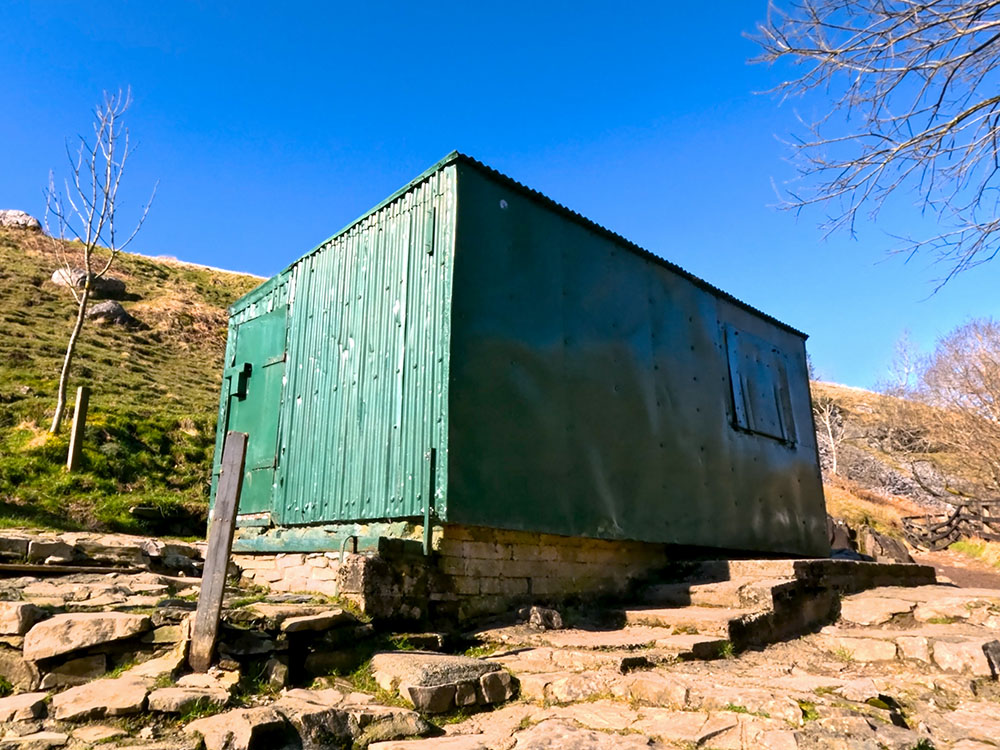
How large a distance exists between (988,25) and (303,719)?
5479mm

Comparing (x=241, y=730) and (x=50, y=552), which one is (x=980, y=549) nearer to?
(x=241, y=730)

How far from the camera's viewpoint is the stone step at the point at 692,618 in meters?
5.62

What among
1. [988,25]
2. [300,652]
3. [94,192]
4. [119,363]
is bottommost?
[300,652]

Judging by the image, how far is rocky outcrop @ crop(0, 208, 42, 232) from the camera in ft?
119

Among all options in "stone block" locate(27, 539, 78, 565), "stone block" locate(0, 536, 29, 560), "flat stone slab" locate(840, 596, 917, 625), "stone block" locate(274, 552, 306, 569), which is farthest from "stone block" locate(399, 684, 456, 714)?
"stone block" locate(0, 536, 29, 560)

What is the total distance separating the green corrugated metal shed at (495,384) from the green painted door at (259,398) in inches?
1.1

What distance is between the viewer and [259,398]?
8547 mm

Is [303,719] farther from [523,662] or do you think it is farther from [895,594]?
[895,594]

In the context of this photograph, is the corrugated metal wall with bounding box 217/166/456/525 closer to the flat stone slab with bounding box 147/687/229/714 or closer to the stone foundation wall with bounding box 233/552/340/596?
the stone foundation wall with bounding box 233/552/340/596

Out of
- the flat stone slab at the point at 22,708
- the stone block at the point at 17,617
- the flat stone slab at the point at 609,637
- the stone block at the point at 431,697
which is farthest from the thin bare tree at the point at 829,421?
the flat stone slab at the point at 22,708

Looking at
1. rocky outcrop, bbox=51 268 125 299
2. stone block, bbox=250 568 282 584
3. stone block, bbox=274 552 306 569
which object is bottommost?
stone block, bbox=250 568 282 584

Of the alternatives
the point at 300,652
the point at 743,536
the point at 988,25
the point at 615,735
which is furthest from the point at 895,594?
the point at 300,652

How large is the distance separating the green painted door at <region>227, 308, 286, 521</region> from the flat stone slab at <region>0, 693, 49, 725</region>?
13.1 feet

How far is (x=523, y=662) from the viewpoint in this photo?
4930mm
